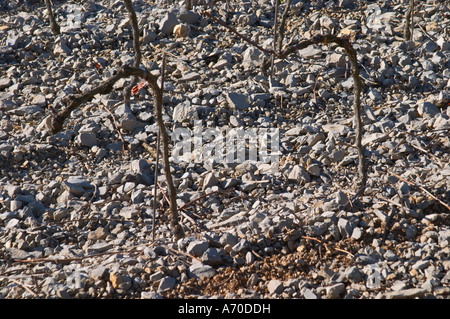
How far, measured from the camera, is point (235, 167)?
4.48 m

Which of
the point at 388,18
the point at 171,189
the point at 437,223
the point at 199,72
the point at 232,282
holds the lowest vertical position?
the point at 232,282

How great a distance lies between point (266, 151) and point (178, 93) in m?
1.45

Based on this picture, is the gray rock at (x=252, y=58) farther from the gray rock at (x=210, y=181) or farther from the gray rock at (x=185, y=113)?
the gray rock at (x=210, y=181)

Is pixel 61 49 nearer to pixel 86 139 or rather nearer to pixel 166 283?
pixel 86 139

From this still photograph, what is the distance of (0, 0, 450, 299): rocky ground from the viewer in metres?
3.33

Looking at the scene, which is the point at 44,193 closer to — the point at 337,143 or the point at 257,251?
the point at 257,251

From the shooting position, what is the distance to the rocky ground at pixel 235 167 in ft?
10.9

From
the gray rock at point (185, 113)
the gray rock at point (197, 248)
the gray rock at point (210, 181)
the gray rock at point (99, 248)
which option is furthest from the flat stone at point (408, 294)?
the gray rock at point (185, 113)

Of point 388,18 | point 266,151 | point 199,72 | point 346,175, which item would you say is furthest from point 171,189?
point 388,18

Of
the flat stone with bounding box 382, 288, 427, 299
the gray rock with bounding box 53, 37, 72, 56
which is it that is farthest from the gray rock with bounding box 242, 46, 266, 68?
the flat stone with bounding box 382, 288, 427, 299

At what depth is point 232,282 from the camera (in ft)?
10.8

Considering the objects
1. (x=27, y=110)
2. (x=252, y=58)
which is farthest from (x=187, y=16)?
(x=27, y=110)

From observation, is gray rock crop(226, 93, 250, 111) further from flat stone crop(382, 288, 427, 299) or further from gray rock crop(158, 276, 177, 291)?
flat stone crop(382, 288, 427, 299)

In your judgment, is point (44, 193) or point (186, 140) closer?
point (44, 193)
